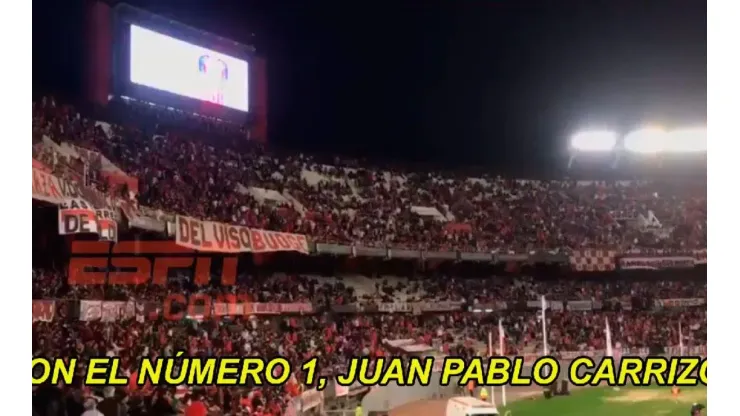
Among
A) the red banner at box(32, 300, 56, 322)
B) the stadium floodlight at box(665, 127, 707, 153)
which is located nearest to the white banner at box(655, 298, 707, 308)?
the stadium floodlight at box(665, 127, 707, 153)

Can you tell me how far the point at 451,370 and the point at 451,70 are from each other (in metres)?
2.55

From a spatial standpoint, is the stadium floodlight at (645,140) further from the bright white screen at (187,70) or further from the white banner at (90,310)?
the white banner at (90,310)

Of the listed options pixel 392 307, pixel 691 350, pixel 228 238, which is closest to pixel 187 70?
pixel 228 238

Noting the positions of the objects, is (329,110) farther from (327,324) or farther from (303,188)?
(327,324)

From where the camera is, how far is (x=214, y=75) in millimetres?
6707

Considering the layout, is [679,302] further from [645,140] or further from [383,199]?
[383,199]

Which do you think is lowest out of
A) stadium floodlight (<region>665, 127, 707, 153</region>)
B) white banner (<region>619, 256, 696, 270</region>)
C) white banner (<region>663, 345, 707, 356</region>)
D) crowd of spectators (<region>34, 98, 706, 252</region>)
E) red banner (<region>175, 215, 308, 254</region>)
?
white banner (<region>663, 345, 707, 356</region>)

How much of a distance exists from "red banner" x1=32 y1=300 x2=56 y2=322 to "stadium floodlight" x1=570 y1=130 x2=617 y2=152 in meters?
4.41

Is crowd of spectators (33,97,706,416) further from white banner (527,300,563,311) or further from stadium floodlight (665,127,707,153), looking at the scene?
stadium floodlight (665,127,707,153)

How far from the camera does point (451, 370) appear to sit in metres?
5.59

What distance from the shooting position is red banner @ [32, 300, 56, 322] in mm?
4980

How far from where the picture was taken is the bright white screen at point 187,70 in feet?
19.9

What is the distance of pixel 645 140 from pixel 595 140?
492 mm
